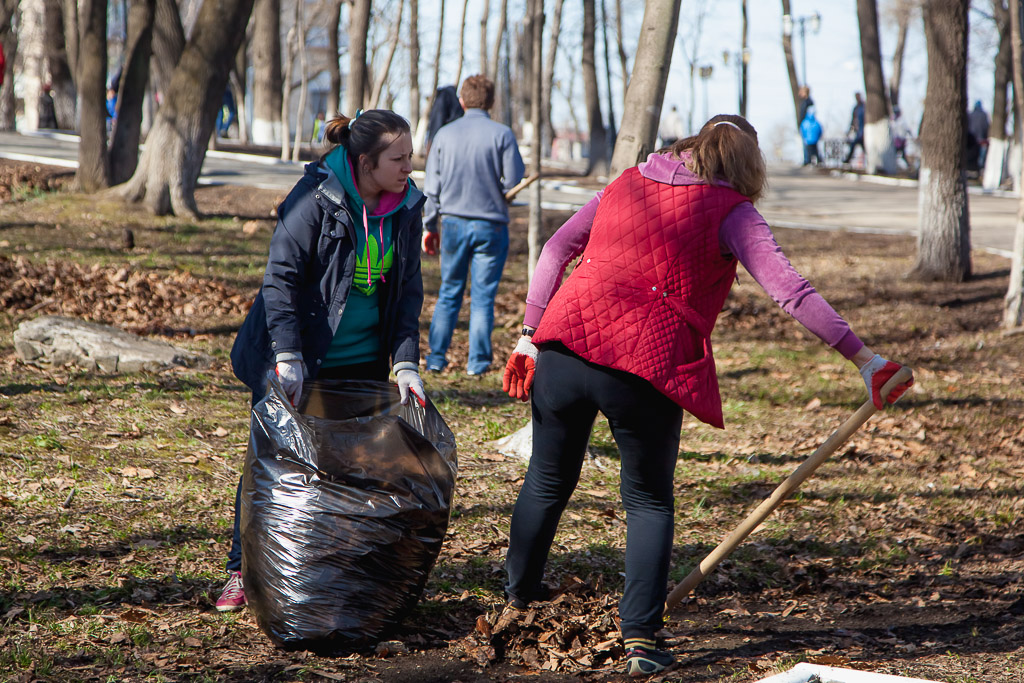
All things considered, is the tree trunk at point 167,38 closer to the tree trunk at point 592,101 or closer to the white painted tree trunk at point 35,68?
the tree trunk at point 592,101

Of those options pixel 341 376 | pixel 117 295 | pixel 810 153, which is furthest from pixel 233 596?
pixel 810 153

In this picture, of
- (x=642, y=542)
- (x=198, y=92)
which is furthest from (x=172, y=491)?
(x=198, y=92)

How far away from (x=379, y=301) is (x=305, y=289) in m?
0.26

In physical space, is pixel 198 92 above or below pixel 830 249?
above

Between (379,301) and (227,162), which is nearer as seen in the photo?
(379,301)

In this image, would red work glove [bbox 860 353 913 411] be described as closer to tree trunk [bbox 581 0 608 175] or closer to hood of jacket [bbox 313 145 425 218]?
hood of jacket [bbox 313 145 425 218]

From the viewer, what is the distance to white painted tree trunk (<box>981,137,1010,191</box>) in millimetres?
21500

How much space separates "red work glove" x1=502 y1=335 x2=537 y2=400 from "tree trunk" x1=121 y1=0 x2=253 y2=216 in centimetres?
857

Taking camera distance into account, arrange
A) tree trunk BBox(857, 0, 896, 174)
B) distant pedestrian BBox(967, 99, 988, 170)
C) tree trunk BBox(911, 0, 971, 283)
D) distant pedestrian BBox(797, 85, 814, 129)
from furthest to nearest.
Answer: distant pedestrian BBox(797, 85, 814, 129) → distant pedestrian BBox(967, 99, 988, 170) → tree trunk BBox(857, 0, 896, 174) → tree trunk BBox(911, 0, 971, 283)

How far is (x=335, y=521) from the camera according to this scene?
2883mm

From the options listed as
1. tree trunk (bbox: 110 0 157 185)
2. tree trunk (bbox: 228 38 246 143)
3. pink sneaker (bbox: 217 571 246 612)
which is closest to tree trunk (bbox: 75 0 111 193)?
tree trunk (bbox: 110 0 157 185)

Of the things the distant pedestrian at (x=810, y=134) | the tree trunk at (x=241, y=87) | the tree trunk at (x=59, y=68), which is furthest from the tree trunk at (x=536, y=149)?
the tree trunk at (x=241, y=87)

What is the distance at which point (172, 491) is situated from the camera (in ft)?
13.7

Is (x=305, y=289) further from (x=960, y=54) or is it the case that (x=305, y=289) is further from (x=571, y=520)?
(x=960, y=54)
